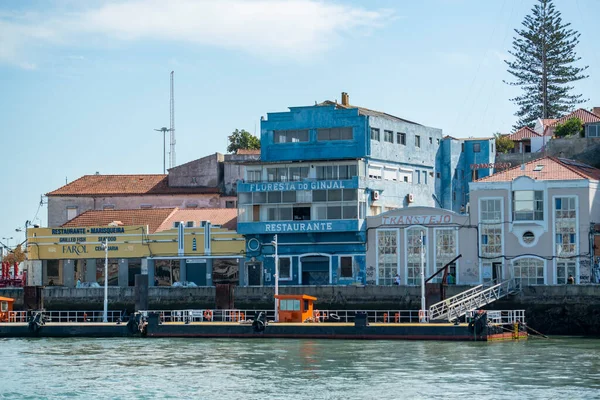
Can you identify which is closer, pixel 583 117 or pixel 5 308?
pixel 5 308

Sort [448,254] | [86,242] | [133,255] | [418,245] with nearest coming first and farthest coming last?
1. [448,254]
2. [418,245]
3. [133,255]
4. [86,242]

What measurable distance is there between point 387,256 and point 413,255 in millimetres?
1915

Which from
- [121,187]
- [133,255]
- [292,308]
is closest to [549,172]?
[292,308]

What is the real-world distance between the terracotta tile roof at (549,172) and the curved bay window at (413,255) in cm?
571

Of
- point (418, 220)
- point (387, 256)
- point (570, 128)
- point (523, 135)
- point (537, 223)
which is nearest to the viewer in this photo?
point (537, 223)

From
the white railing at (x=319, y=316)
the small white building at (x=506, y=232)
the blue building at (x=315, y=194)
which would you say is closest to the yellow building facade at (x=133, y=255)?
the blue building at (x=315, y=194)

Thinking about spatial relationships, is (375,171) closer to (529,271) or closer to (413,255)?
(413,255)

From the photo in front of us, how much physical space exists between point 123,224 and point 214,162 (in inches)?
475

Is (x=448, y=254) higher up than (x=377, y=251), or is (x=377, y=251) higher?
(x=377, y=251)

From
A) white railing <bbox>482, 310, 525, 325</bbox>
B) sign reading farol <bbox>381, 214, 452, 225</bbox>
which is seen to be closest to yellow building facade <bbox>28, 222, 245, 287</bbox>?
sign reading farol <bbox>381, 214, 452, 225</bbox>

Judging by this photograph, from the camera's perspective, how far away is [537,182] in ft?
279

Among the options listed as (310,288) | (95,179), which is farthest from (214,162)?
(310,288)

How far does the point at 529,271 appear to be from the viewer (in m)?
84.9

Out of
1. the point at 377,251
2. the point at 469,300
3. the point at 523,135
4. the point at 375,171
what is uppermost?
the point at 523,135
